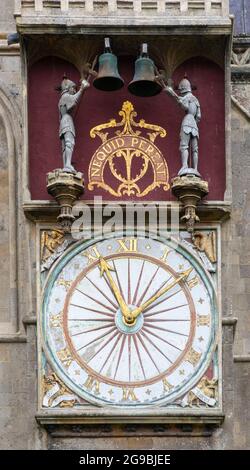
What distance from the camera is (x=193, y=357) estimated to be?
3103 centimetres

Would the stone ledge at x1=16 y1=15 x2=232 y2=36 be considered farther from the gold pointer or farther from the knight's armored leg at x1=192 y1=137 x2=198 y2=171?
the gold pointer

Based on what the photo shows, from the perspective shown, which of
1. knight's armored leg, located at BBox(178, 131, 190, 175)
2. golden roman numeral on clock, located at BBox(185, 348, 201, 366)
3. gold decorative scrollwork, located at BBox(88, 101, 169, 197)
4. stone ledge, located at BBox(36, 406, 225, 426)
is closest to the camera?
stone ledge, located at BBox(36, 406, 225, 426)

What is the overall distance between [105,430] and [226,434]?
1.34 m

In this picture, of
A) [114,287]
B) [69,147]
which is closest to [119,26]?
[69,147]

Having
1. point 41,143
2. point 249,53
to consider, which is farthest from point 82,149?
point 249,53

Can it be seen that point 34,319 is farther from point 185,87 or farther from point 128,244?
point 185,87

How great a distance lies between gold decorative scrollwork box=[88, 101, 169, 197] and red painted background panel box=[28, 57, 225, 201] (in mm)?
67

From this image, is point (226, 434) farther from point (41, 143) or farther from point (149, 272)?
point (41, 143)

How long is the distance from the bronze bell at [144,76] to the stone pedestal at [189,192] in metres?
1.12

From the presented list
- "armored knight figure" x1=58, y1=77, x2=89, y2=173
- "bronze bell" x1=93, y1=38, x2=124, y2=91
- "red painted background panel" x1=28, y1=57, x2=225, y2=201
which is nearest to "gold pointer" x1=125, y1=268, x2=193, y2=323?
"red painted background panel" x1=28, y1=57, x2=225, y2=201

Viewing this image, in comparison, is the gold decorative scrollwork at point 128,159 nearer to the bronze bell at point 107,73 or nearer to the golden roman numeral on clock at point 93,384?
the bronze bell at point 107,73

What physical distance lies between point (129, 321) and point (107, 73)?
110 inches

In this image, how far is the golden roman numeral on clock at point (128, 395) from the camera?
30828mm

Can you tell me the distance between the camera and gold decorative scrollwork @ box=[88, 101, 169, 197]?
1241 inches
